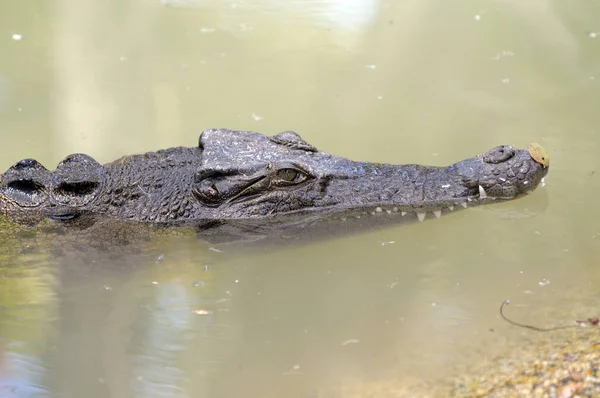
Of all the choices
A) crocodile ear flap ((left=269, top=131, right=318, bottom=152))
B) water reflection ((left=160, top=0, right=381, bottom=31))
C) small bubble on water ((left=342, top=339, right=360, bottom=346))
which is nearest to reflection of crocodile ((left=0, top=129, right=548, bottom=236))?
crocodile ear flap ((left=269, top=131, right=318, bottom=152))

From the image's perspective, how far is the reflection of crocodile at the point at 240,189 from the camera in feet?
14.5

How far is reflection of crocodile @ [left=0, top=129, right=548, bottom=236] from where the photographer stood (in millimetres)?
4434

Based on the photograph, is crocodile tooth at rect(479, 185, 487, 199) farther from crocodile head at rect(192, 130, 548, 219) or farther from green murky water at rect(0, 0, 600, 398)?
green murky water at rect(0, 0, 600, 398)

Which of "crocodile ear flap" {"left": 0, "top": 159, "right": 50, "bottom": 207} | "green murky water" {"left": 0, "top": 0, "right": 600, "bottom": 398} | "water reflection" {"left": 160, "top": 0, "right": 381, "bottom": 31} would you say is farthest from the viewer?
"water reflection" {"left": 160, "top": 0, "right": 381, "bottom": 31}

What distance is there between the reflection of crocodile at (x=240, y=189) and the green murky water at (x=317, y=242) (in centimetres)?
22

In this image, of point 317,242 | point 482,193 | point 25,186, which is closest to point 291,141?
point 317,242

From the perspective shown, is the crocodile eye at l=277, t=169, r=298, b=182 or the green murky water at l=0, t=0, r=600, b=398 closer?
the green murky water at l=0, t=0, r=600, b=398

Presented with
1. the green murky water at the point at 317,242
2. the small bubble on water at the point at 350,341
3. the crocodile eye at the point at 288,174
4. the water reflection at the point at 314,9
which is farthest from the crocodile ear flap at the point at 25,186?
→ the water reflection at the point at 314,9

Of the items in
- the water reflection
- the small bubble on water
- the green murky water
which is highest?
the water reflection

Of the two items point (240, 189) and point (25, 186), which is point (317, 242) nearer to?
point (240, 189)

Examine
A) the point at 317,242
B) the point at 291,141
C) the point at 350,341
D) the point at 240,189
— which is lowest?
the point at 350,341

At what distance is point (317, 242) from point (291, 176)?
54 centimetres

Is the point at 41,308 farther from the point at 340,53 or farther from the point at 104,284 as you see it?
the point at 340,53

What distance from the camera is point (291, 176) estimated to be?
4.51 m
